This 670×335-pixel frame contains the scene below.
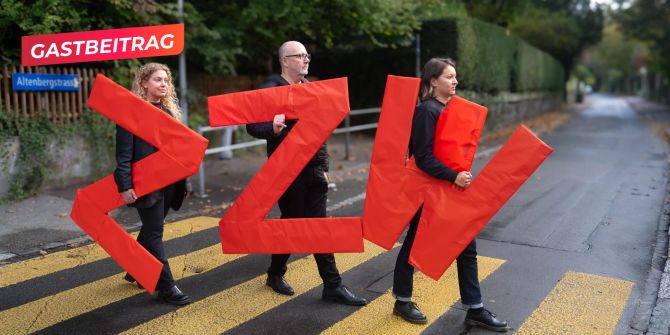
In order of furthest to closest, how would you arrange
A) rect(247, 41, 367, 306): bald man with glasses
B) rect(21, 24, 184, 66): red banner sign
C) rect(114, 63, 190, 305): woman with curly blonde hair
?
1. rect(21, 24, 184, 66): red banner sign
2. rect(247, 41, 367, 306): bald man with glasses
3. rect(114, 63, 190, 305): woman with curly blonde hair

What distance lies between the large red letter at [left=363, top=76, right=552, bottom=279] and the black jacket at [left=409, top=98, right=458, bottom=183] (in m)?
0.11

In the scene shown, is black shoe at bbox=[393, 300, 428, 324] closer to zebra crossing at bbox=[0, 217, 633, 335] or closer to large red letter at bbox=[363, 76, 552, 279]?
zebra crossing at bbox=[0, 217, 633, 335]

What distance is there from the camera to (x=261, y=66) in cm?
1574

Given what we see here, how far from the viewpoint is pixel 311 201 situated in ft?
14.9

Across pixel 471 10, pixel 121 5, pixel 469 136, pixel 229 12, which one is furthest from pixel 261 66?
pixel 471 10

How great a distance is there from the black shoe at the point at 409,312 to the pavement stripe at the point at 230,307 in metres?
0.90

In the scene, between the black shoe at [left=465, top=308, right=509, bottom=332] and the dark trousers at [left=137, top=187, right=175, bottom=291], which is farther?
the dark trousers at [left=137, top=187, right=175, bottom=291]

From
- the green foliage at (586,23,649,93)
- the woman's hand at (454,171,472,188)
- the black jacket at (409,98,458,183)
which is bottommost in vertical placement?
the woman's hand at (454,171,472,188)

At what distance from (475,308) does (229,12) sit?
9.85 m

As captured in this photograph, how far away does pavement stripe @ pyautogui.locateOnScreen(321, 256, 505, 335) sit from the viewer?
4086mm

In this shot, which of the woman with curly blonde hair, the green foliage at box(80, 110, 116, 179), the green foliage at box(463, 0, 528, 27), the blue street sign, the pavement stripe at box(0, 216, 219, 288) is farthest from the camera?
the green foliage at box(463, 0, 528, 27)

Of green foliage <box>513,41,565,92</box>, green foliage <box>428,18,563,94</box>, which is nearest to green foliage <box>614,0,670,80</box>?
green foliage <box>513,41,565,92</box>

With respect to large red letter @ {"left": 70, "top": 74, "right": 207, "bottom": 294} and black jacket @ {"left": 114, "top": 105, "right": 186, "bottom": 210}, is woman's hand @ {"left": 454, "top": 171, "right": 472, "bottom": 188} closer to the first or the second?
large red letter @ {"left": 70, "top": 74, "right": 207, "bottom": 294}

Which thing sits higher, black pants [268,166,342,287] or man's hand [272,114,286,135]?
man's hand [272,114,286,135]
